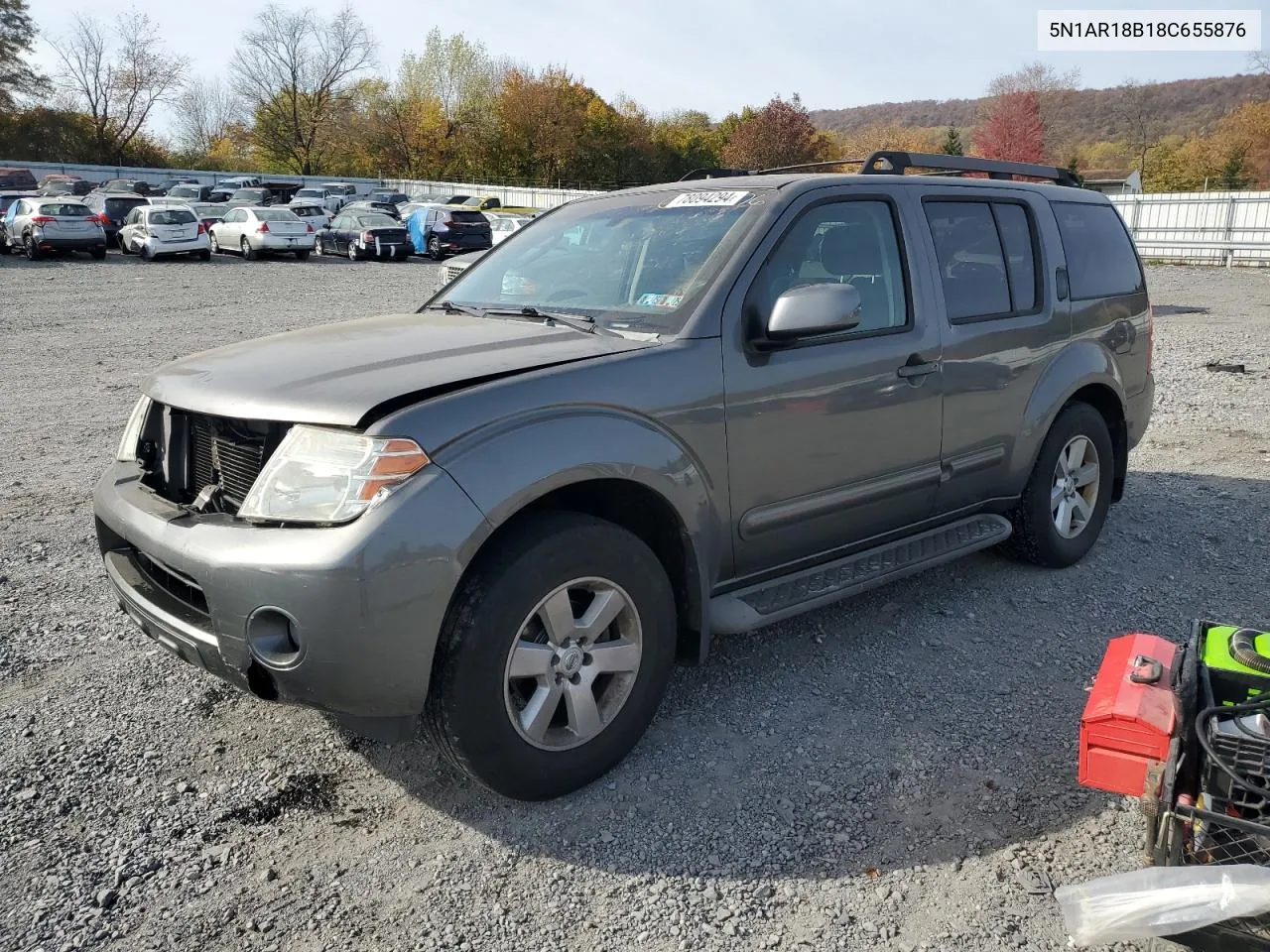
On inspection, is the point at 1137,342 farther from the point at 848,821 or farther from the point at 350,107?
the point at 350,107

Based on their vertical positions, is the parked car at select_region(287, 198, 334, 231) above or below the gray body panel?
above

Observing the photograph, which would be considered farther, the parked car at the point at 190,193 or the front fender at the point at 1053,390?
the parked car at the point at 190,193

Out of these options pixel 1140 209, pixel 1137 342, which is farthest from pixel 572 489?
pixel 1140 209

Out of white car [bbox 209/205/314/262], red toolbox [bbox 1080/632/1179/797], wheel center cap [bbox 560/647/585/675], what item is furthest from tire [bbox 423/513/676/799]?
white car [bbox 209/205/314/262]

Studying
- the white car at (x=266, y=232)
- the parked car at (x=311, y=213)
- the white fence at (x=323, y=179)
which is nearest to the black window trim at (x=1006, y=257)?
the white car at (x=266, y=232)

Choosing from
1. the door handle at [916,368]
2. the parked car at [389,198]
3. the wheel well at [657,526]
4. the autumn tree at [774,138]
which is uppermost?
the autumn tree at [774,138]

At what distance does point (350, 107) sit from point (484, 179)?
13499mm

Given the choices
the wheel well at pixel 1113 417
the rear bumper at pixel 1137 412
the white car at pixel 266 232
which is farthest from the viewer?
the white car at pixel 266 232

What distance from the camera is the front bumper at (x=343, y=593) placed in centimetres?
258

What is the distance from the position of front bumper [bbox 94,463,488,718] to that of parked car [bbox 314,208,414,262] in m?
26.3

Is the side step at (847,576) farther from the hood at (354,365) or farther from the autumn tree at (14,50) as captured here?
the autumn tree at (14,50)

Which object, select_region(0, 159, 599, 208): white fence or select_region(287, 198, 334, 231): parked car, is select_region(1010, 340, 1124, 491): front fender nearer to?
select_region(287, 198, 334, 231): parked car

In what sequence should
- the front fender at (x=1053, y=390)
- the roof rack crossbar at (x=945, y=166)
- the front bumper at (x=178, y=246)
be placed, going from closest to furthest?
the roof rack crossbar at (x=945, y=166), the front fender at (x=1053, y=390), the front bumper at (x=178, y=246)

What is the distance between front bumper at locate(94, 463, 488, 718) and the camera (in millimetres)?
2576
